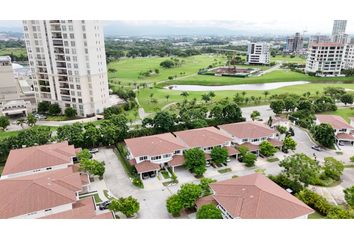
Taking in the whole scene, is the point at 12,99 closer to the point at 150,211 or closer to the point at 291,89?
the point at 150,211

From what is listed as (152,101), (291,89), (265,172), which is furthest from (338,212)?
(291,89)

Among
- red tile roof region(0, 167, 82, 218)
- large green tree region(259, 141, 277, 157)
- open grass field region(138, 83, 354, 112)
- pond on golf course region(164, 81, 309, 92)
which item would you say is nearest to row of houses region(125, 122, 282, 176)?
large green tree region(259, 141, 277, 157)

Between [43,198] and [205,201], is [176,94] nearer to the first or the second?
[205,201]

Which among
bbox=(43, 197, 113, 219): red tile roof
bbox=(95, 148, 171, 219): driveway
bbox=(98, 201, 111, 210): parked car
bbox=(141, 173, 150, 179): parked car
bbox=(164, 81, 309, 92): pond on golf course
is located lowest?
bbox=(164, 81, 309, 92): pond on golf course

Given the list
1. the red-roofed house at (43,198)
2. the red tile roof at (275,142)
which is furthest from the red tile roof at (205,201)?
the red tile roof at (275,142)

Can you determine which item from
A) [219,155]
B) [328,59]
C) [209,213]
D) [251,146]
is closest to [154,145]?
[219,155]

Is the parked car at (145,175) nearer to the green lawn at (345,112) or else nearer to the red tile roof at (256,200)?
the red tile roof at (256,200)

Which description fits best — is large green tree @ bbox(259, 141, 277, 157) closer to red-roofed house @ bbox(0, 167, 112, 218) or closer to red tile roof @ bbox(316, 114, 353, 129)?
red tile roof @ bbox(316, 114, 353, 129)
